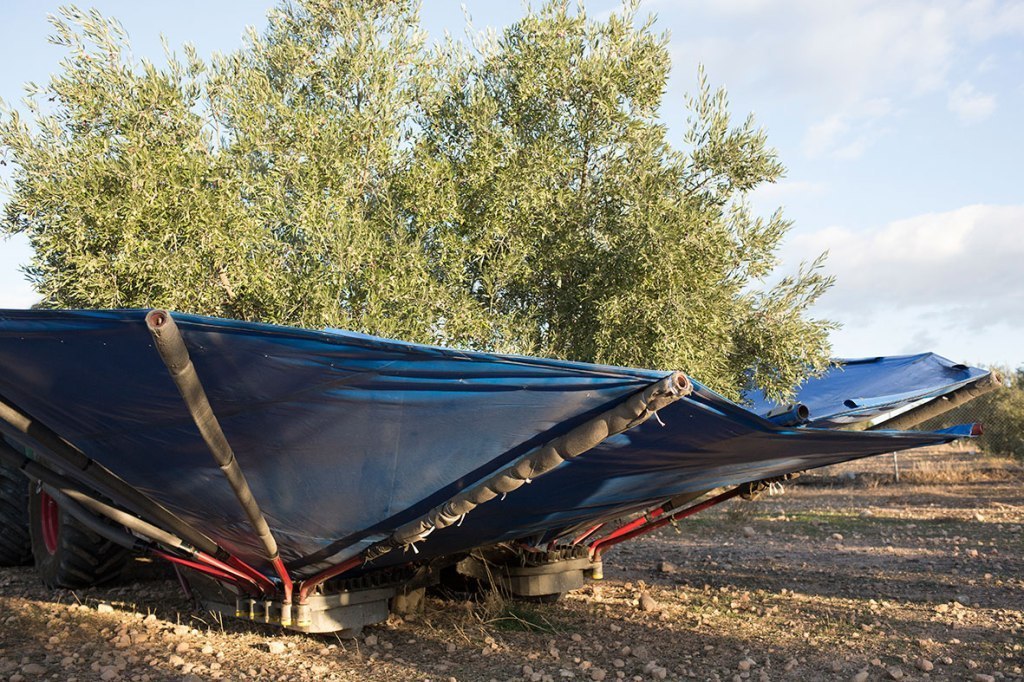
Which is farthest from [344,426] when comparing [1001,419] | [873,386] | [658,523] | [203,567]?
[1001,419]

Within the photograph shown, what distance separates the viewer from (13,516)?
28.4 ft

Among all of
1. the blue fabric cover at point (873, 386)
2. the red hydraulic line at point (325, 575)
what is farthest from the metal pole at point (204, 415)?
the blue fabric cover at point (873, 386)

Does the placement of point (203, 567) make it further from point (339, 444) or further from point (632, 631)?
point (632, 631)

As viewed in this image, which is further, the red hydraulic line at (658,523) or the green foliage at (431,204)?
the green foliage at (431,204)

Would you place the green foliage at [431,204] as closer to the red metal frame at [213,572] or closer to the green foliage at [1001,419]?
the red metal frame at [213,572]

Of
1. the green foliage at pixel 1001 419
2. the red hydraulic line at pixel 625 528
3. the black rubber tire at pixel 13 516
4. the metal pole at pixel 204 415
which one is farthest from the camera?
the green foliage at pixel 1001 419

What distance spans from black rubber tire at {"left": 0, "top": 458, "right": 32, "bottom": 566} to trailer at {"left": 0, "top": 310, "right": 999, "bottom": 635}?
3.33 meters

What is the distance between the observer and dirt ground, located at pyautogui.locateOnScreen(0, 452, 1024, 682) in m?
5.41

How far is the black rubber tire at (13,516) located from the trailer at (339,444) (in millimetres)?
3327

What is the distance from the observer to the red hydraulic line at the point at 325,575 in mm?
5238

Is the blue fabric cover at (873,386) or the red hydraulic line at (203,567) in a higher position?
the blue fabric cover at (873,386)

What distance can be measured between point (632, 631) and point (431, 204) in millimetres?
4714

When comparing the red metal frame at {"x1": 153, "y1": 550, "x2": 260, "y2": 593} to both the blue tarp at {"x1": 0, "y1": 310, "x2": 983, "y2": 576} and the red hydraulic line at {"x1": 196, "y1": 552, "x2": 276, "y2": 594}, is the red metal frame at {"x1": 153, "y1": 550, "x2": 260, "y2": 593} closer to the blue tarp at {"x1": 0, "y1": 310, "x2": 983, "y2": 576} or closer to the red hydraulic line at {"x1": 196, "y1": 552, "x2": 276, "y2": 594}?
the red hydraulic line at {"x1": 196, "y1": 552, "x2": 276, "y2": 594}

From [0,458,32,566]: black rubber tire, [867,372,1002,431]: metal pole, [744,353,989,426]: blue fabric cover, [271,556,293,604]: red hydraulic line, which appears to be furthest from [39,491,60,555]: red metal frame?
[867,372,1002,431]: metal pole
